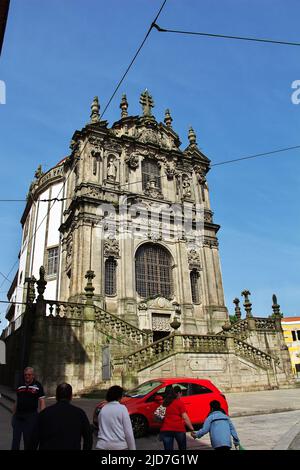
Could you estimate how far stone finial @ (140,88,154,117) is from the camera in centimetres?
3149

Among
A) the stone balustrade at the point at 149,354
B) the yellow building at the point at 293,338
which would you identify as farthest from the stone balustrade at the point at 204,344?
the yellow building at the point at 293,338

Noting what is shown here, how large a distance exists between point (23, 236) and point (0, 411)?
27754mm

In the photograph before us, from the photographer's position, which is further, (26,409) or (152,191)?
(152,191)

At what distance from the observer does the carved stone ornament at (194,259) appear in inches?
1061

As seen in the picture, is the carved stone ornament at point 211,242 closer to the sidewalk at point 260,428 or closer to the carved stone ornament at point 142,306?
the carved stone ornament at point 142,306

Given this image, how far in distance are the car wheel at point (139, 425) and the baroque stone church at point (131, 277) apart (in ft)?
21.8

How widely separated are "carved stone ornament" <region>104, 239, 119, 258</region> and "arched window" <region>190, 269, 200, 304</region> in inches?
250

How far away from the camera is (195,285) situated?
26.8 m

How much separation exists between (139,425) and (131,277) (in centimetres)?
1544

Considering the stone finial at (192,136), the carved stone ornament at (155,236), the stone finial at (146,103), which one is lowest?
the carved stone ornament at (155,236)

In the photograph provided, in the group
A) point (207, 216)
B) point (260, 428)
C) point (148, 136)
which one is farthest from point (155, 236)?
point (260, 428)

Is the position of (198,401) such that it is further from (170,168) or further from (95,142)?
(170,168)
